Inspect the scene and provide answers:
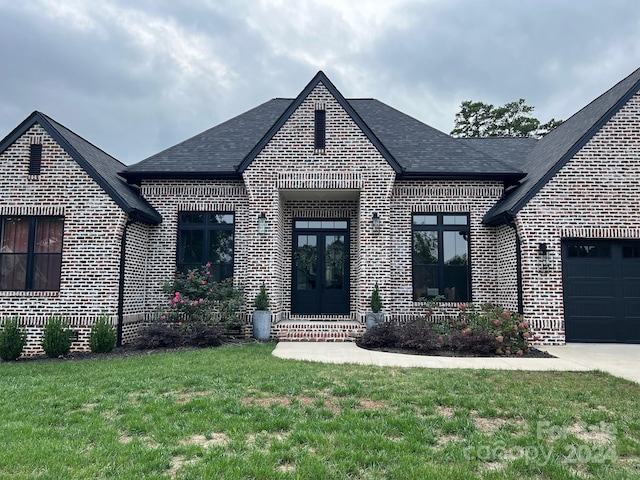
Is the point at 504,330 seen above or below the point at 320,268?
below

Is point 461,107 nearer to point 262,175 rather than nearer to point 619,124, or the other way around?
point 619,124

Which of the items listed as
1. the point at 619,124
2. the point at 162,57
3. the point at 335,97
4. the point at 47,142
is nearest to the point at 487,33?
the point at 619,124

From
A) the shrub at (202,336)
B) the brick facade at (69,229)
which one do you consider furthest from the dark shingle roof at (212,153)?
the shrub at (202,336)

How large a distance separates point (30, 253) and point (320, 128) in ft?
26.3

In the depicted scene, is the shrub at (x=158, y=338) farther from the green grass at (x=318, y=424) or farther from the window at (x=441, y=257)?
the window at (x=441, y=257)

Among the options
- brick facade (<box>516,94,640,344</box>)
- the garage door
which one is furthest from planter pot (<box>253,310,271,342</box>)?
the garage door

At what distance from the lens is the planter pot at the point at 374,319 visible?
399 inches

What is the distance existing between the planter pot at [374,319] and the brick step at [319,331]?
0.26m

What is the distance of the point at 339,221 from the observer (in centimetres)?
1234

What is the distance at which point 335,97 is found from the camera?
36.4 feet

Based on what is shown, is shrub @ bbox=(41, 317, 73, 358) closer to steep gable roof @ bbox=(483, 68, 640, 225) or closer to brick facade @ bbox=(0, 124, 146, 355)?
brick facade @ bbox=(0, 124, 146, 355)

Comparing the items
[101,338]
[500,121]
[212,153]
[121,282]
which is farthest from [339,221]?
[500,121]

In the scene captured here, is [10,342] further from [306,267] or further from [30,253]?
[306,267]

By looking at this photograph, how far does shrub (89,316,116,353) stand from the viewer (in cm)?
877
